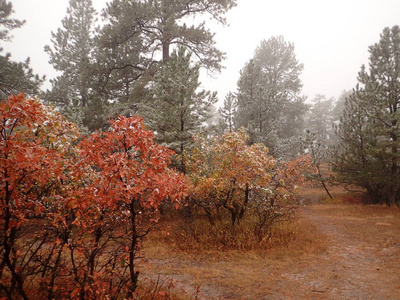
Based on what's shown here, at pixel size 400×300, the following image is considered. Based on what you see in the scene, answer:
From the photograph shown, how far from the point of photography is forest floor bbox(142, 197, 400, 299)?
534 centimetres

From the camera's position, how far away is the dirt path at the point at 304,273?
5.30 metres

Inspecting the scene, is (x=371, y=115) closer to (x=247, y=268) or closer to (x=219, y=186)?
(x=219, y=186)

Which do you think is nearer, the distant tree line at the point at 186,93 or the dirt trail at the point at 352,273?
the dirt trail at the point at 352,273

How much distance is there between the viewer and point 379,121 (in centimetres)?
1311

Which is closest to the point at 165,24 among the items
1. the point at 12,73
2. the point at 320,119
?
the point at 12,73

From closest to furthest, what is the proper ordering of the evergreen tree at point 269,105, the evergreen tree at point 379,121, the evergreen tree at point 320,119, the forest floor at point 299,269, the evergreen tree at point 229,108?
the forest floor at point 299,269
the evergreen tree at point 379,121
the evergreen tree at point 269,105
the evergreen tree at point 229,108
the evergreen tree at point 320,119

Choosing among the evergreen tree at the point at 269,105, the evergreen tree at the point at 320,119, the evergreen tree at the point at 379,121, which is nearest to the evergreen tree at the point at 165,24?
the evergreen tree at the point at 269,105

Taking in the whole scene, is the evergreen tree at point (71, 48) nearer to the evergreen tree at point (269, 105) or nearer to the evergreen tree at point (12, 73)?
the evergreen tree at point (12, 73)

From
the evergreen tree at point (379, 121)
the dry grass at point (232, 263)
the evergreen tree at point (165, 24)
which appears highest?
the evergreen tree at point (165, 24)

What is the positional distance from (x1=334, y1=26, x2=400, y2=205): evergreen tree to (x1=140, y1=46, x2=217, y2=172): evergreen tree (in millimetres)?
9691

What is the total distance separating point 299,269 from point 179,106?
311 inches

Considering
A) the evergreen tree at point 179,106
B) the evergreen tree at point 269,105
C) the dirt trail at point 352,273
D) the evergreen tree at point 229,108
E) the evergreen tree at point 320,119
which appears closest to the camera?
the dirt trail at point 352,273

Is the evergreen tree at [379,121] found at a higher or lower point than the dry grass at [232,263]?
higher

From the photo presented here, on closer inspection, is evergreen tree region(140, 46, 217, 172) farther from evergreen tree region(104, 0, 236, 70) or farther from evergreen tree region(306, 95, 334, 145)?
evergreen tree region(306, 95, 334, 145)
